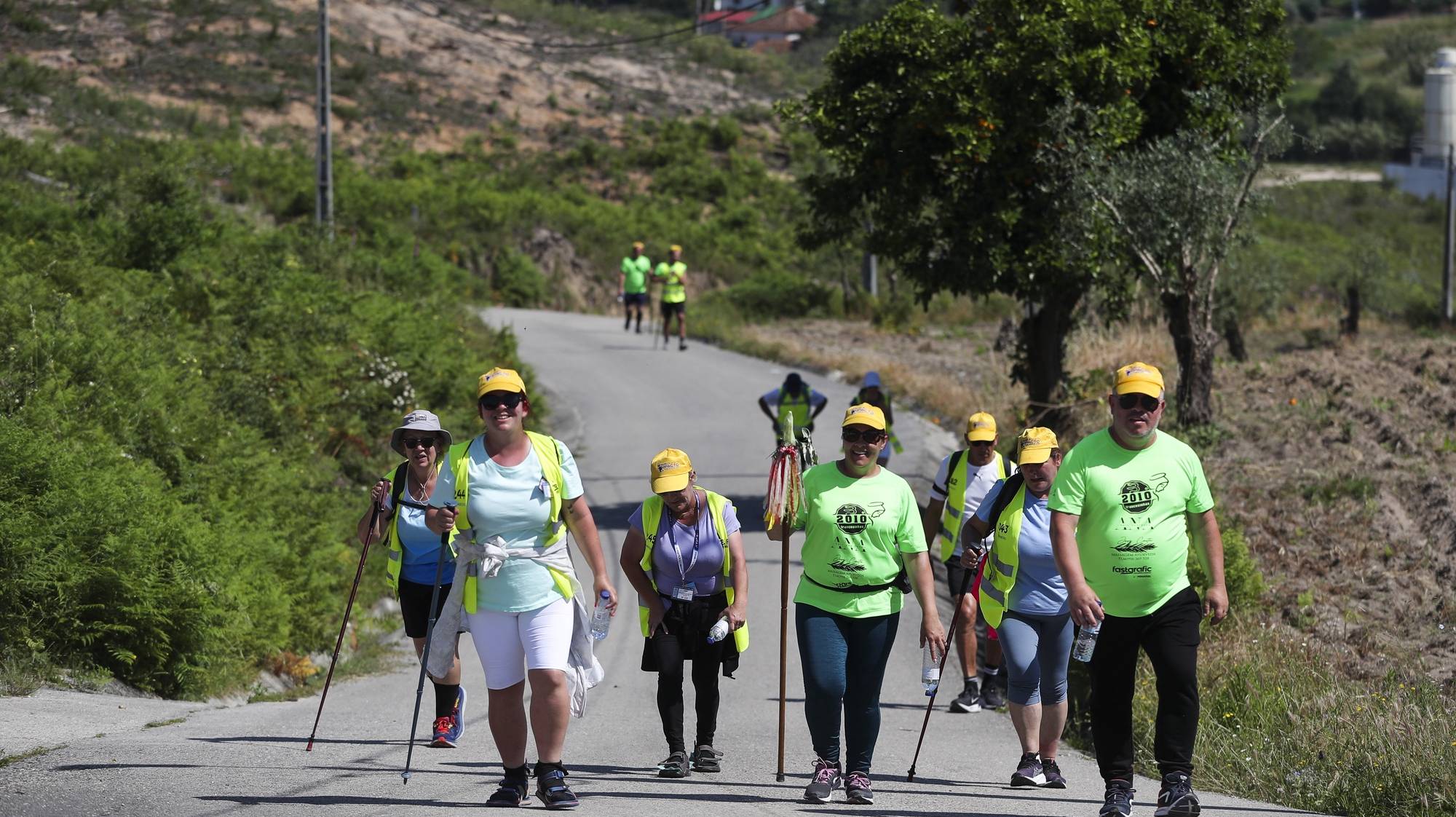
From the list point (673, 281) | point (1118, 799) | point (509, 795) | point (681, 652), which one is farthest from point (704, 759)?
point (673, 281)

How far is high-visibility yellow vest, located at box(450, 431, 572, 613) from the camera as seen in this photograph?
6543 mm

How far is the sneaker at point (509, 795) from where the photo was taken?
670cm

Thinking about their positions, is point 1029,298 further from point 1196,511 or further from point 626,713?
point 1196,511

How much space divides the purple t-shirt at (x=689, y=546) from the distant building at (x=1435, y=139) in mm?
62201

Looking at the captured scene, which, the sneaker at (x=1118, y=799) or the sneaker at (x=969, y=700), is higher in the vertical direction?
the sneaker at (x=1118, y=799)

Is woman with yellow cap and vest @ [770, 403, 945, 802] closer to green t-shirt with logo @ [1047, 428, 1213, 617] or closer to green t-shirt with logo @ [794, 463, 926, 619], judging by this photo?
green t-shirt with logo @ [794, 463, 926, 619]

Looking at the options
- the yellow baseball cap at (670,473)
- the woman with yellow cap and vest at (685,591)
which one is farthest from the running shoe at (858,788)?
the yellow baseball cap at (670,473)

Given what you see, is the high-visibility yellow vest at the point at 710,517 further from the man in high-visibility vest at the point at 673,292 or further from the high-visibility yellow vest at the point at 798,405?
the man in high-visibility vest at the point at 673,292

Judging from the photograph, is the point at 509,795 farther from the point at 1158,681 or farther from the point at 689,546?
the point at 1158,681

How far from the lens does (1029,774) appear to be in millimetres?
7664

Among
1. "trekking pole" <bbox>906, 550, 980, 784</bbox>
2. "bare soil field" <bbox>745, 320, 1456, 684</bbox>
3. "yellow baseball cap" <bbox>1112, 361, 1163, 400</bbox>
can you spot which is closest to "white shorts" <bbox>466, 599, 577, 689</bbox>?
"trekking pole" <bbox>906, 550, 980, 784</bbox>

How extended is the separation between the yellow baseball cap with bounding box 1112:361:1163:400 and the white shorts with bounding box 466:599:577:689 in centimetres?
247

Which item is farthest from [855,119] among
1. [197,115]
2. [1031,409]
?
[197,115]

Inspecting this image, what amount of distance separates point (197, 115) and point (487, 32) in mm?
24234
